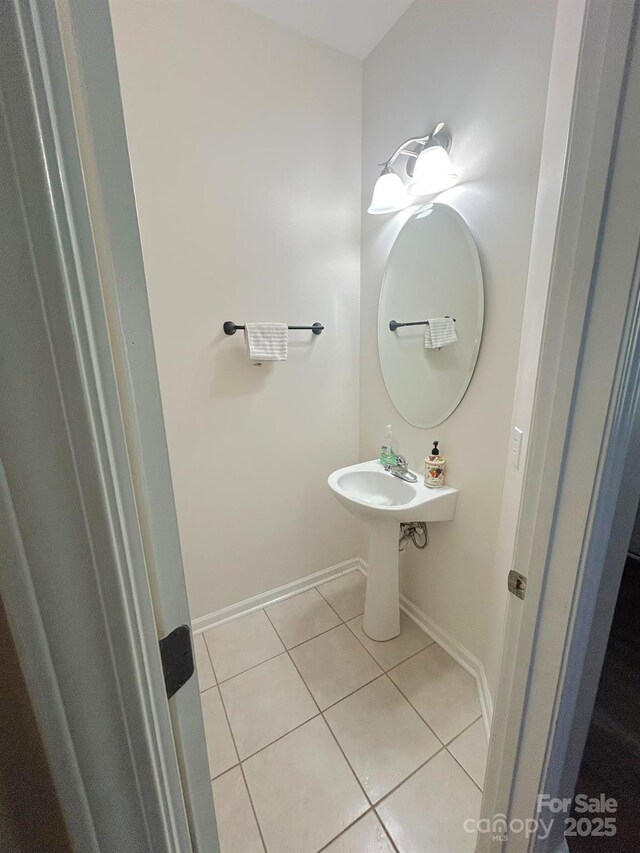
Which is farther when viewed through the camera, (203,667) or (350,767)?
(203,667)

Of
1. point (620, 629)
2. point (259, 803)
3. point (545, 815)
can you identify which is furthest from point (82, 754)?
point (620, 629)

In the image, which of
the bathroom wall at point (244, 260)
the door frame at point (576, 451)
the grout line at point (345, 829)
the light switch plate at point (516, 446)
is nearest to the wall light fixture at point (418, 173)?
the bathroom wall at point (244, 260)

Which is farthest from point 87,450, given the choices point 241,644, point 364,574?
point 364,574

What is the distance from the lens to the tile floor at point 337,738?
3.46ft

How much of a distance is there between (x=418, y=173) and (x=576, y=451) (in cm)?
127

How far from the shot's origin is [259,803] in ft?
3.68

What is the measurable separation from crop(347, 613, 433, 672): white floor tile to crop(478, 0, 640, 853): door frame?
75cm

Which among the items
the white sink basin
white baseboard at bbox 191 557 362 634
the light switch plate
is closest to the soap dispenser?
the white sink basin

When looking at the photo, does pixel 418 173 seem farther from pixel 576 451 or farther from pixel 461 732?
pixel 461 732

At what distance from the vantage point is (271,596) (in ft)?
6.55

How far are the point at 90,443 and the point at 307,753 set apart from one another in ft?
5.05

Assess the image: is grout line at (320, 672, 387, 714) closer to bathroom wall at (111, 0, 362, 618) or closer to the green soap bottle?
bathroom wall at (111, 0, 362, 618)

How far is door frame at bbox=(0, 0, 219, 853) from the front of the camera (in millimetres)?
269

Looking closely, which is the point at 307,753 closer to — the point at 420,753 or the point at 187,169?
the point at 420,753
